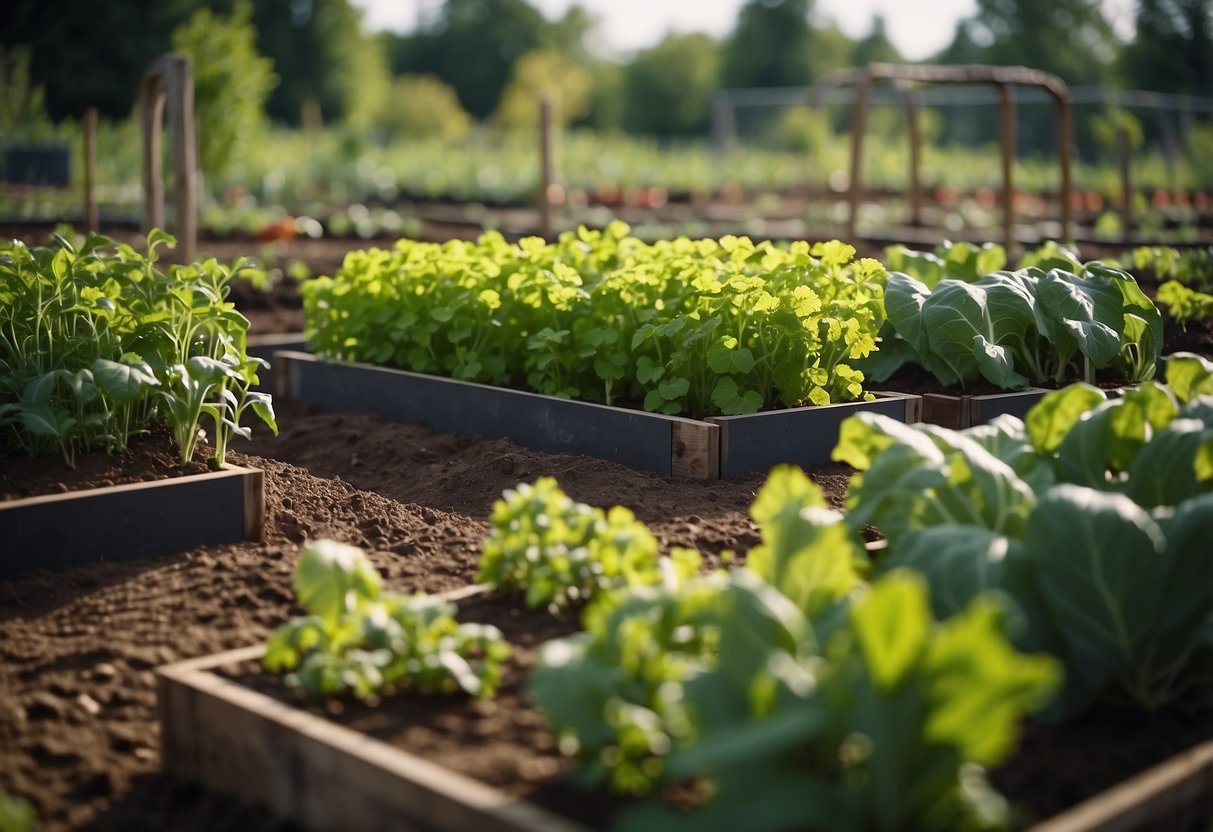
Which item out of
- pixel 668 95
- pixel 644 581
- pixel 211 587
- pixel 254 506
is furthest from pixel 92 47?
pixel 644 581

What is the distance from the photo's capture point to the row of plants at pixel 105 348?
363 cm

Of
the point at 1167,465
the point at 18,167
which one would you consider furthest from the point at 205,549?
the point at 18,167

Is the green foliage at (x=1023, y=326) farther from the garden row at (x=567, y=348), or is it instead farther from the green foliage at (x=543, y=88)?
the green foliage at (x=543, y=88)

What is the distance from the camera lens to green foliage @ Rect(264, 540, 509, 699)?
7.85 feet

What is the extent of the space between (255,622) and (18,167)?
15.6m

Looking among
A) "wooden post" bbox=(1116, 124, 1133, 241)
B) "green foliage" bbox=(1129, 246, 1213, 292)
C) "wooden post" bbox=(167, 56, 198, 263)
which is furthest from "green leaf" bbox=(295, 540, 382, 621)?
"wooden post" bbox=(1116, 124, 1133, 241)

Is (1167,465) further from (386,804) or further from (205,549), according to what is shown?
(205,549)

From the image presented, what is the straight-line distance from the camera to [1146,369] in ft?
17.1

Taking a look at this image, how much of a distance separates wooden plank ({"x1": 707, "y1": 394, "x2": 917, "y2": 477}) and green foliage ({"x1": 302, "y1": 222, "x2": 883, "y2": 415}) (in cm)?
7

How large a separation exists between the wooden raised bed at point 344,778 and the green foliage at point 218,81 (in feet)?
31.4

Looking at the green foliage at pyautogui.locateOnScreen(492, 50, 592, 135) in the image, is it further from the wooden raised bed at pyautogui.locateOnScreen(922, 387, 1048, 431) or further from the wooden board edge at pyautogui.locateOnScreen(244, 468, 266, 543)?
the wooden board edge at pyautogui.locateOnScreen(244, 468, 266, 543)

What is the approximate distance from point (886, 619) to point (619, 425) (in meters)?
2.91

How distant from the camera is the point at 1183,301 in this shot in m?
5.78

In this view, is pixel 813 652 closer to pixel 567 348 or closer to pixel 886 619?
pixel 886 619
